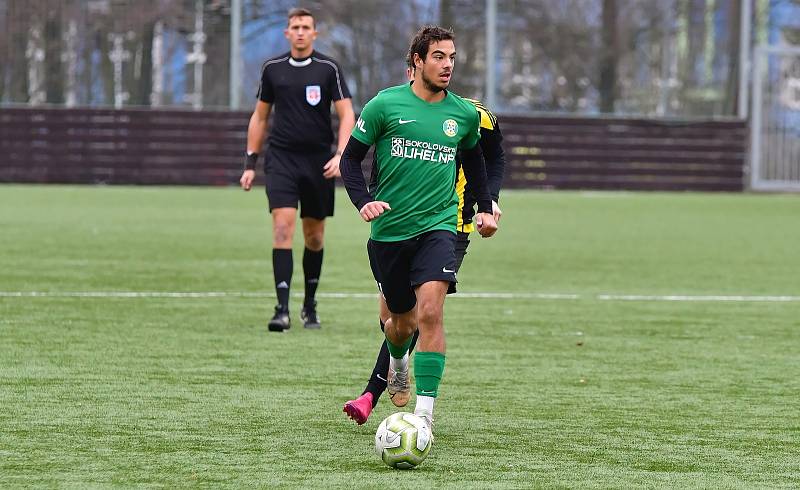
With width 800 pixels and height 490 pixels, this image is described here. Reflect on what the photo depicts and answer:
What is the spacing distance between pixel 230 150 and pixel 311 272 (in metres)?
21.9

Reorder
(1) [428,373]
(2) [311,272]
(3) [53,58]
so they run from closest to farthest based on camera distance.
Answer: (1) [428,373] < (2) [311,272] < (3) [53,58]

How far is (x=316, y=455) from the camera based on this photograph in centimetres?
626

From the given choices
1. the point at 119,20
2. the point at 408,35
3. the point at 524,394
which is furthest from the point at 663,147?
the point at 524,394

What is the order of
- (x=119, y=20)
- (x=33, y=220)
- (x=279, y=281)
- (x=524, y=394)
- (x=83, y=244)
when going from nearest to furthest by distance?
(x=524, y=394) < (x=279, y=281) < (x=83, y=244) < (x=33, y=220) < (x=119, y=20)

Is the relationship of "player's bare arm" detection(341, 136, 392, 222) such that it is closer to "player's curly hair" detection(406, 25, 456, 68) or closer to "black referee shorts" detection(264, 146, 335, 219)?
"player's curly hair" detection(406, 25, 456, 68)

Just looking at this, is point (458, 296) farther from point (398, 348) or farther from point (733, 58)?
point (733, 58)

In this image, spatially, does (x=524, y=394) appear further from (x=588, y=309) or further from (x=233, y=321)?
(x=588, y=309)

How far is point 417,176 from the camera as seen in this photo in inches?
267

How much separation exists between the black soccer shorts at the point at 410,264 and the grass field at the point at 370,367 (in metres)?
0.59

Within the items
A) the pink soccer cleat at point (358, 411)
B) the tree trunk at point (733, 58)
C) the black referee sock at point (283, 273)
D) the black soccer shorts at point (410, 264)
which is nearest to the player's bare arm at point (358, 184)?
the black soccer shorts at point (410, 264)

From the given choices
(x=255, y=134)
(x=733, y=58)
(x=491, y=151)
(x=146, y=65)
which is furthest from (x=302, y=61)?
(x=733, y=58)

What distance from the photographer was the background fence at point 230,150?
107ft

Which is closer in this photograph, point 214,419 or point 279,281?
point 214,419

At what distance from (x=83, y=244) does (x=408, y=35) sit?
1708cm
